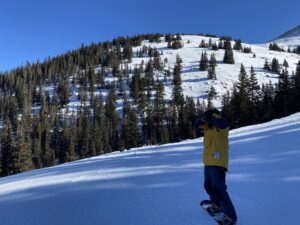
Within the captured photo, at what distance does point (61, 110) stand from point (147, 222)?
128 metres

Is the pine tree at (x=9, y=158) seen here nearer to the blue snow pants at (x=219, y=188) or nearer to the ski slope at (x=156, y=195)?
the ski slope at (x=156, y=195)

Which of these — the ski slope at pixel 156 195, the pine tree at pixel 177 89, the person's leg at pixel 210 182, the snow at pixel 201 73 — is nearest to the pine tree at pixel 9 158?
the ski slope at pixel 156 195

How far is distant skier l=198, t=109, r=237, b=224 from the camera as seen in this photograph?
5754 millimetres

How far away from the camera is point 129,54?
178 metres

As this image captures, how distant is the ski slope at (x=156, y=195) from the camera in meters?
6.25

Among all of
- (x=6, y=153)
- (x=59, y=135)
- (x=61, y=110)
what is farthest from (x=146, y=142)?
(x=61, y=110)

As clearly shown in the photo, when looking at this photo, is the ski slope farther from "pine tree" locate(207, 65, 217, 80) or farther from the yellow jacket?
"pine tree" locate(207, 65, 217, 80)

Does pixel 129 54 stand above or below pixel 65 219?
above

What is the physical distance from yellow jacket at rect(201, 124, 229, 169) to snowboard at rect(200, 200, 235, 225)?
2.53 feet

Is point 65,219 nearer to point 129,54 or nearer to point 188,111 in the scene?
point 188,111

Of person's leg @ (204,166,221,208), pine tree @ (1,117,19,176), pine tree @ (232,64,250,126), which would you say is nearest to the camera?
person's leg @ (204,166,221,208)

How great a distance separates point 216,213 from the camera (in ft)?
19.1

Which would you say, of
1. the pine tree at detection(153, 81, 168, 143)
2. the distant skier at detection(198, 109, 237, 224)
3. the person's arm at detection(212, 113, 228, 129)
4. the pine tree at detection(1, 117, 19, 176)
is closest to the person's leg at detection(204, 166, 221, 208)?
the distant skier at detection(198, 109, 237, 224)

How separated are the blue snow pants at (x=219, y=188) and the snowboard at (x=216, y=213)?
0.07 m
